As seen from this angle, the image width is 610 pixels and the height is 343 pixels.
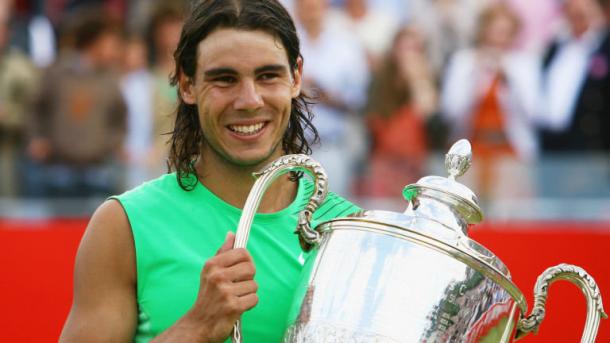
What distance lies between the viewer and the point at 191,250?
251 cm

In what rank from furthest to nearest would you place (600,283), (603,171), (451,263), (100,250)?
1. (603,171)
2. (600,283)
3. (100,250)
4. (451,263)

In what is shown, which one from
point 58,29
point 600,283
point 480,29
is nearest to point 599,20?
point 480,29

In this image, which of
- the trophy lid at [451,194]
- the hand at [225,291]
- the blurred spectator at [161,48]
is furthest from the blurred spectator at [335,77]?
the hand at [225,291]

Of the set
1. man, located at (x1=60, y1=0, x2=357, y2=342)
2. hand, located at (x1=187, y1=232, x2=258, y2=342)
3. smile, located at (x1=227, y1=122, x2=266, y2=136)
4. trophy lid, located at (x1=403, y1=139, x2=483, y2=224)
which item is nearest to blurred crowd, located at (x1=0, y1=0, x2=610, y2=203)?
man, located at (x1=60, y1=0, x2=357, y2=342)

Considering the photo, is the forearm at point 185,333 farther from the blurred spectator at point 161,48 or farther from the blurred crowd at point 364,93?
the blurred spectator at point 161,48

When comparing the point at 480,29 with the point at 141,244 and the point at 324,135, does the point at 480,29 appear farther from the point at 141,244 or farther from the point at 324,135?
Result: the point at 141,244

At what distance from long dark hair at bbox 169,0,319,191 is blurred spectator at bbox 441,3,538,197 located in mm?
3355

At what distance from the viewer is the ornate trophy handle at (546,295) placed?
7.74 ft

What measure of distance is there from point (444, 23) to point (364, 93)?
711 mm

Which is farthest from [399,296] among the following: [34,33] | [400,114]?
[34,33]

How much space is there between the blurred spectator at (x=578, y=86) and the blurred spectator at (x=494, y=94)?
82 mm

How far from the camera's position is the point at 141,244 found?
2.48m

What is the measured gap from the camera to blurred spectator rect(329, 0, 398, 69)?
6.40 meters

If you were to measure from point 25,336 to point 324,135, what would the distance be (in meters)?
1.83
